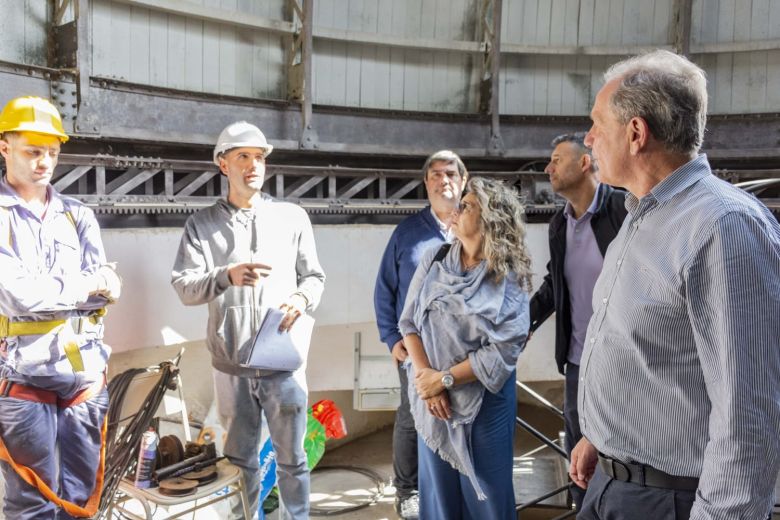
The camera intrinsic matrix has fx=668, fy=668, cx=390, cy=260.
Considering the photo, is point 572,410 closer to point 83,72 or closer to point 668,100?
point 668,100

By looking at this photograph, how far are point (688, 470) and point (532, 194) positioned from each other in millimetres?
3827

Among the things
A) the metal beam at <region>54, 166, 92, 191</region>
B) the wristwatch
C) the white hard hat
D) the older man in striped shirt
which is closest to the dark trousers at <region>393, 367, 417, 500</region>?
the wristwatch

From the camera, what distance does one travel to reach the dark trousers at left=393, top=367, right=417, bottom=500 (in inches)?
116

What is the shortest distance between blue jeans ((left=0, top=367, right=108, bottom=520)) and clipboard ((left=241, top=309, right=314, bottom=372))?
20.3 inches

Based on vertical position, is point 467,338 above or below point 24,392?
above

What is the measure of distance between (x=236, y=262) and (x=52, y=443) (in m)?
0.86

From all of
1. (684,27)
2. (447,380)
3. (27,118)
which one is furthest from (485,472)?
(684,27)

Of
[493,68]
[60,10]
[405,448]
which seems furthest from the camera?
[493,68]

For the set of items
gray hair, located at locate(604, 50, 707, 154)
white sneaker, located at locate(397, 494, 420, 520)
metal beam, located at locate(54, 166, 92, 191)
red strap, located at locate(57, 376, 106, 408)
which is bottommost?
white sneaker, located at locate(397, 494, 420, 520)

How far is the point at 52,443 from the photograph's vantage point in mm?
2033

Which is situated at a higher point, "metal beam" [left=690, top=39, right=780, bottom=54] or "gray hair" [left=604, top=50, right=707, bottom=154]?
"metal beam" [left=690, top=39, right=780, bottom=54]

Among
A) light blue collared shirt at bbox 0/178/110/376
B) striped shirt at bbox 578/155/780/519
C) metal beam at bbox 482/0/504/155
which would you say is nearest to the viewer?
striped shirt at bbox 578/155/780/519

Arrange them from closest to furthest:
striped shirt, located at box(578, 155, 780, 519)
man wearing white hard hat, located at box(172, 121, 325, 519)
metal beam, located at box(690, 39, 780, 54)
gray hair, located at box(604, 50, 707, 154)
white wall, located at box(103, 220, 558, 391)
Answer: striped shirt, located at box(578, 155, 780, 519) → gray hair, located at box(604, 50, 707, 154) → man wearing white hard hat, located at box(172, 121, 325, 519) → white wall, located at box(103, 220, 558, 391) → metal beam, located at box(690, 39, 780, 54)

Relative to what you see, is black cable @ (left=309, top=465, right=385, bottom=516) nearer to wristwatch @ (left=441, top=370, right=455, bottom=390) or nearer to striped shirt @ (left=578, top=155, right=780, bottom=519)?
wristwatch @ (left=441, top=370, right=455, bottom=390)
